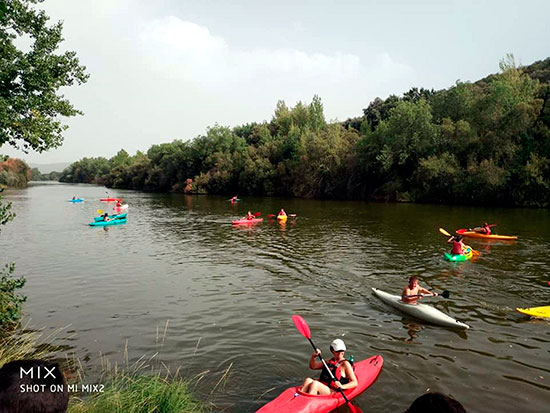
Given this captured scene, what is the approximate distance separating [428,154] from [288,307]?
4179 centimetres

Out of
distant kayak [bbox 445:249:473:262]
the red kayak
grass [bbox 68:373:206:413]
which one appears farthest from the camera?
distant kayak [bbox 445:249:473:262]

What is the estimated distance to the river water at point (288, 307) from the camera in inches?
312

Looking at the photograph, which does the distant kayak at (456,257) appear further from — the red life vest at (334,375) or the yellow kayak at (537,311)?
the red life vest at (334,375)

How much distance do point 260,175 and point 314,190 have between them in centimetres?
1329

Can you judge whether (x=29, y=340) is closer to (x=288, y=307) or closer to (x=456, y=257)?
(x=288, y=307)

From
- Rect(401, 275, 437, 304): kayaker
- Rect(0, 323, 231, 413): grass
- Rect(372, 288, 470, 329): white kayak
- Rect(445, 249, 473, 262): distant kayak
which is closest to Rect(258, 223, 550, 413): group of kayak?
Rect(0, 323, 231, 413): grass

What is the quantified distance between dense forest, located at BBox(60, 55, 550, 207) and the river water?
63.3 ft

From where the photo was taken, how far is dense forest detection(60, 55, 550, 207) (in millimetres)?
41750

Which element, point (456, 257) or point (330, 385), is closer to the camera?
point (330, 385)

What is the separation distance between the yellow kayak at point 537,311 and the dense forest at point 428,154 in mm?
33741

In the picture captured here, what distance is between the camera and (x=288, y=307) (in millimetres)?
12141

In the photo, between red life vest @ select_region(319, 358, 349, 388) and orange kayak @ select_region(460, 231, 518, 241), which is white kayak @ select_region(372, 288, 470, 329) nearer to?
red life vest @ select_region(319, 358, 349, 388)

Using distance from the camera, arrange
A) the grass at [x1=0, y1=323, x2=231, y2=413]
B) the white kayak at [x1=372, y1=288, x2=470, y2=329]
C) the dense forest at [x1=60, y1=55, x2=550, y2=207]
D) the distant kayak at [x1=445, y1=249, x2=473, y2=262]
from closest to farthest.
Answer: the grass at [x1=0, y1=323, x2=231, y2=413], the white kayak at [x1=372, y1=288, x2=470, y2=329], the distant kayak at [x1=445, y1=249, x2=473, y2=262], the dense forest at [x1=60, y1=55, x2=550, y2=207]

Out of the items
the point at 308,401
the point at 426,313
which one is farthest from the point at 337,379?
the point at 426,313
